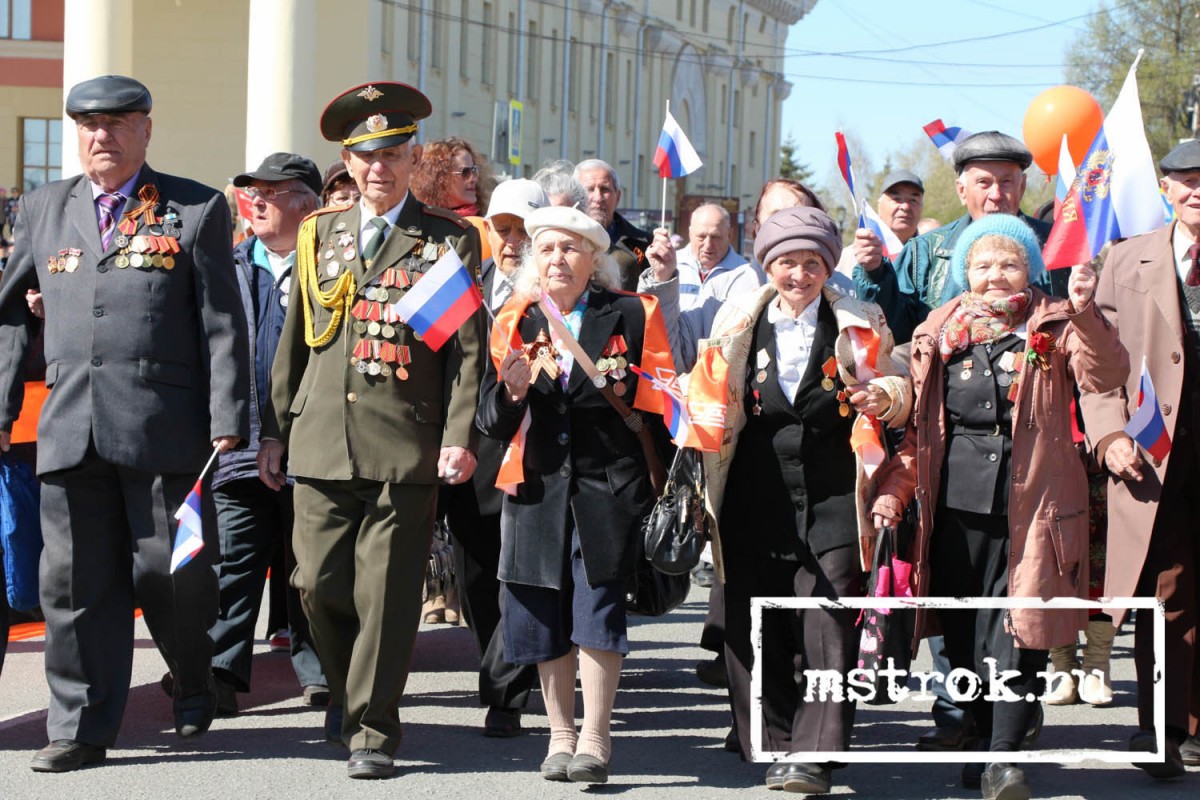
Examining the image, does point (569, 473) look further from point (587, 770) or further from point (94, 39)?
point (94, 39)

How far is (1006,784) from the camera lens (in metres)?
6.09

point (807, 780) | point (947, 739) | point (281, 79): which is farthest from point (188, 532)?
point (281, 79)

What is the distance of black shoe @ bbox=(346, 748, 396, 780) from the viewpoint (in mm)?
6422

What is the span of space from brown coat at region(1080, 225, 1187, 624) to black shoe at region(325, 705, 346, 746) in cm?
276

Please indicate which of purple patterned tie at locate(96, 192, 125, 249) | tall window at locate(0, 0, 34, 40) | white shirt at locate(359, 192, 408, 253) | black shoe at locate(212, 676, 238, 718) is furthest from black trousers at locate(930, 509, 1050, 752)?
tall window at locate(0, 0, 34, 40)

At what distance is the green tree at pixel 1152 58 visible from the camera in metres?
47.0

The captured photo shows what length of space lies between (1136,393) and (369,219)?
2.74m

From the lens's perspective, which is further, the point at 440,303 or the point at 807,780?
the point at 440,303

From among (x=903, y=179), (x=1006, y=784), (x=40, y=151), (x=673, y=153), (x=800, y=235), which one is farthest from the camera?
(x=40, y=151)

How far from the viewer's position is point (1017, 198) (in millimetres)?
7867

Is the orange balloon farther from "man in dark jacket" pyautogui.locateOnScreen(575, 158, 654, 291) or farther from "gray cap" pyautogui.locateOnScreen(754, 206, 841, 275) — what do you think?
"gray cap" pyautogui.locateOnScreen(754, 206, 841, 275)

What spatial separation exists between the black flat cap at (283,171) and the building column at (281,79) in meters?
18.7

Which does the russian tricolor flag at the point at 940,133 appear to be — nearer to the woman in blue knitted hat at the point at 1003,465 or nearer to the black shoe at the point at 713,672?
the black shoe at the point at 713,672

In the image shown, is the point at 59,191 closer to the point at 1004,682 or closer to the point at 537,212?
the point at 537,212
